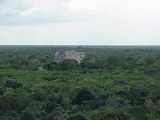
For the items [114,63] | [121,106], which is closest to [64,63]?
[114,63]

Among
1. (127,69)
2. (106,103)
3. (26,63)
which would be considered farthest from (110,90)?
(26,63)

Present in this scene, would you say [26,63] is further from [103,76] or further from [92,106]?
[92,106]

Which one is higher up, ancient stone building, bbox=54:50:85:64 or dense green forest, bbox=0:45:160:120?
ancient stone building, bbox=54:50:85:64

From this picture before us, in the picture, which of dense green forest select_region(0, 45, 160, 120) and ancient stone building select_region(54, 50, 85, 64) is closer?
dense green forest select_region(0, 45, 160, 120)

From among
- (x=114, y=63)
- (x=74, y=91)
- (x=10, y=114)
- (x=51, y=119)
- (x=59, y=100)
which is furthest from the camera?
(x=114, y=63)

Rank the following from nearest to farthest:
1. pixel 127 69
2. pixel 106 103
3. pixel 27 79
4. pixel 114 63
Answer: pixel 106 103 < pixel 27 79 < pixel 127 69 < pixel 114 63

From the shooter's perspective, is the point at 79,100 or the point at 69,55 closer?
the point at 79,100

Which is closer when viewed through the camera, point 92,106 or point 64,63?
point 92,106

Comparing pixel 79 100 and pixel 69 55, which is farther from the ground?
pixel 69 55

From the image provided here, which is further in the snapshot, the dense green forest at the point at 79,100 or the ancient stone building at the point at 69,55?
the ancient stone building at the point at 69,55

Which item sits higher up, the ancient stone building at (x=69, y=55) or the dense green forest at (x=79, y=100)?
the ancient stone building at (x=69, y=55)

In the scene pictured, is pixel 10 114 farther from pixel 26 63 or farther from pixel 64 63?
pixel 26 63
